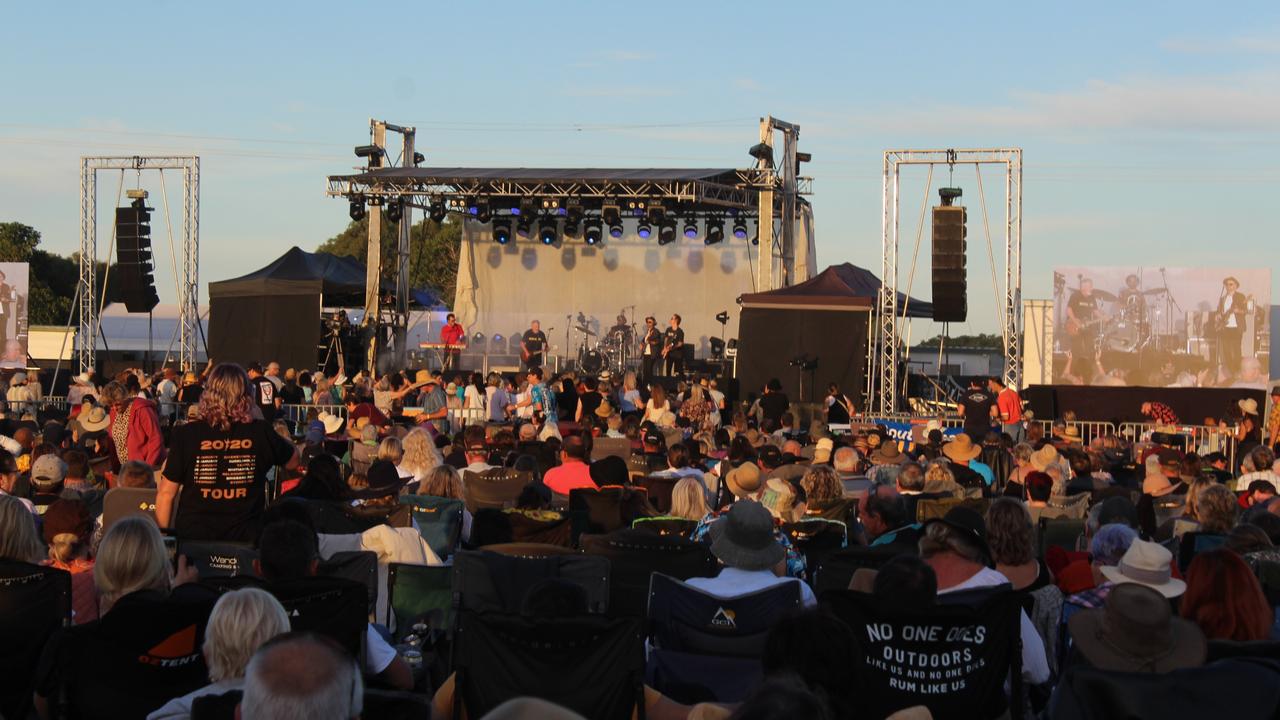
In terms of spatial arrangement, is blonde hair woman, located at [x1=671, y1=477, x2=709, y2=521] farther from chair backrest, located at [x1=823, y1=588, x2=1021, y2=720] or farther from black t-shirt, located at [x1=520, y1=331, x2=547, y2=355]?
black t-shirt, located at [x1=520, y1=331, x2=547, y2=355]

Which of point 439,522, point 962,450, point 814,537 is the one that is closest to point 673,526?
point 814,537

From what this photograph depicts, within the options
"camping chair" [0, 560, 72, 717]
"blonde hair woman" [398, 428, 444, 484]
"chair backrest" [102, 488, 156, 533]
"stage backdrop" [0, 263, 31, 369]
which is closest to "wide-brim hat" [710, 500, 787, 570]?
"camping chair" [0, 560, 72, 717]

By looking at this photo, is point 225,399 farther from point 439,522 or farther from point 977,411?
point 977,411

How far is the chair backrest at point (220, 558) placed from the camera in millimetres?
5160

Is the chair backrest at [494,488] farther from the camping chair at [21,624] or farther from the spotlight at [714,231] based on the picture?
the spotlight at [714,231]

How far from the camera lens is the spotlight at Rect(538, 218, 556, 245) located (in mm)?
25531

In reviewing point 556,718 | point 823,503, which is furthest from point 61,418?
point 556,718

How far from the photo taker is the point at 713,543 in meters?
4.86

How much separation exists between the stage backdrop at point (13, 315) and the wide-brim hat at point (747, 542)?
20.9 meters

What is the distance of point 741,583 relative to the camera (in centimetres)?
473

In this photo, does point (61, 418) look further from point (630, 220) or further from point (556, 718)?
point (556, 718)

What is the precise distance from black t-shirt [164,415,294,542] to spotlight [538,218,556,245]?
65.6 ft

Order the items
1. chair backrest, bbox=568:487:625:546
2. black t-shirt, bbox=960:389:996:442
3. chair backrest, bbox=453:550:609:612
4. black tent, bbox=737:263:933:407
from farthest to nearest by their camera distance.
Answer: black tent, bbox=737:263:933:407
black t-shirt, bbox=960:389:996:442
chair backrest, bbox=568:487:625:546
chair backrest, bbox=453:550:609:612

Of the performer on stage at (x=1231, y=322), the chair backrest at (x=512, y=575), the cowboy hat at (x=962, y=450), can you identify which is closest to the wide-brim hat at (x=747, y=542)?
Answer: the chair backrest at (x=512, y=575)
